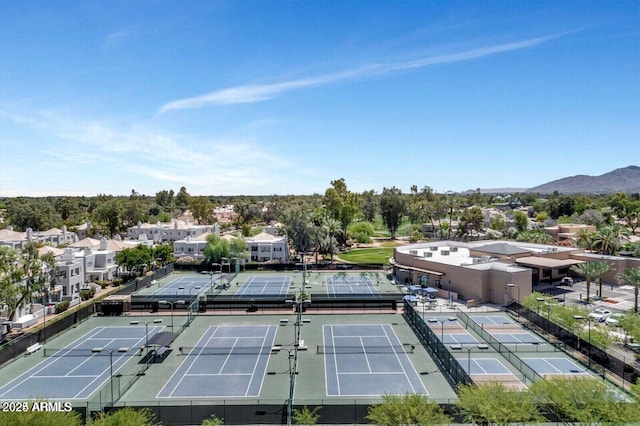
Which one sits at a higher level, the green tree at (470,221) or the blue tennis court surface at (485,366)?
the green tree at (470,221)

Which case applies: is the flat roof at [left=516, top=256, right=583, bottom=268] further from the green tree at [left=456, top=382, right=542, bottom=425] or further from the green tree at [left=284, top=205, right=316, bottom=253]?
the green tree at [left=456, top=382, right=542, bottom=425]

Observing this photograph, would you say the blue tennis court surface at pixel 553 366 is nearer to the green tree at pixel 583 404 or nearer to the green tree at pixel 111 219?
the green tree at pixel 583 404

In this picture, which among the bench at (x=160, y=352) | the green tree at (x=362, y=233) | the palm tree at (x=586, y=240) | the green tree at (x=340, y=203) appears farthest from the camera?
the green tree at (x=362, y=233)

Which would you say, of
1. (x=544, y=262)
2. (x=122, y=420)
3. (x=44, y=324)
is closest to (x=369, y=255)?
(x=544, y=262)

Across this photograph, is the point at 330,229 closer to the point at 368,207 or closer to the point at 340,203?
the point at 340,203

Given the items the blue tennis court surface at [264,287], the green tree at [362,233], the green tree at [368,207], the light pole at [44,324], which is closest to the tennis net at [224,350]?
the light pole at [44,324]

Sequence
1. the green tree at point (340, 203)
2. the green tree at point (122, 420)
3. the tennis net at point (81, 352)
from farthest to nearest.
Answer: the green tree at point (340, 203)
the tennis net at point (81, 352)
the green tree at point (122, 420)

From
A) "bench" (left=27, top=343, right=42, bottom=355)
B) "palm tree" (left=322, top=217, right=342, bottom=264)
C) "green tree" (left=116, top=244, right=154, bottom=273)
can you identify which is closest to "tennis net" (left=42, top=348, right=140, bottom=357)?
"bench" (left=27, top=343, right=42, bottom=355)
